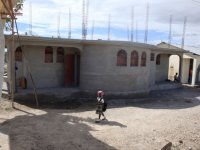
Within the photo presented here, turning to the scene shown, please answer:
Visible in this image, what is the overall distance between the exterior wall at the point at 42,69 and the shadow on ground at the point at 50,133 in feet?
18.4

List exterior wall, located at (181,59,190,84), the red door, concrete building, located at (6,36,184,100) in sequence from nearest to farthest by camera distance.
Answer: concrete building, located at (6,36,184,100)
the red door
exterior wall, located at (181,59,190,84)

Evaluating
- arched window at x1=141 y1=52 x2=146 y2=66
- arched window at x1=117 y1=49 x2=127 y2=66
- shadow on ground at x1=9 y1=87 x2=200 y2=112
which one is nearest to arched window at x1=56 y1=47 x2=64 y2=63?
shadow on ground at x1=9 y1=87 x2=200 y2=112

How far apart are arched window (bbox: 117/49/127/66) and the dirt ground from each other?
3118 mm

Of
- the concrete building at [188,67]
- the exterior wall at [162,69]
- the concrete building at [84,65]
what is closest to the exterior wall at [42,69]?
the concrete building at [84,65]

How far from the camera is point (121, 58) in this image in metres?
20.9

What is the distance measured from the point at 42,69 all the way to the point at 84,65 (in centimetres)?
292

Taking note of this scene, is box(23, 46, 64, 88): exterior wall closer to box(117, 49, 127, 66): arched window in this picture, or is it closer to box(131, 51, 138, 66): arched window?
box(117, 49, 127, 66): arched window

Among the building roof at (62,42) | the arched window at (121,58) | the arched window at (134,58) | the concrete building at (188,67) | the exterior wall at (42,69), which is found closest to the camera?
the building roof at (62,42)

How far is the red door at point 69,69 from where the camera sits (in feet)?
71.0

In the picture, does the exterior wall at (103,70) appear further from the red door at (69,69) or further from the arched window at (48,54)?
the arched window at (48,54)

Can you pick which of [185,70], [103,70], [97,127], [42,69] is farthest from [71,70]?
[185,70]

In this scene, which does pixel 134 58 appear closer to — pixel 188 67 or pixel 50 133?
pixel 50 133

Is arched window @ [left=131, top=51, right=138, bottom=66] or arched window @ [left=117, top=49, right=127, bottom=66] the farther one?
arched window @ [left=131, top=51, right=138, bottom=66]

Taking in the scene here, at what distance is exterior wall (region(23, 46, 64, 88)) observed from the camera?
64.2 feet
